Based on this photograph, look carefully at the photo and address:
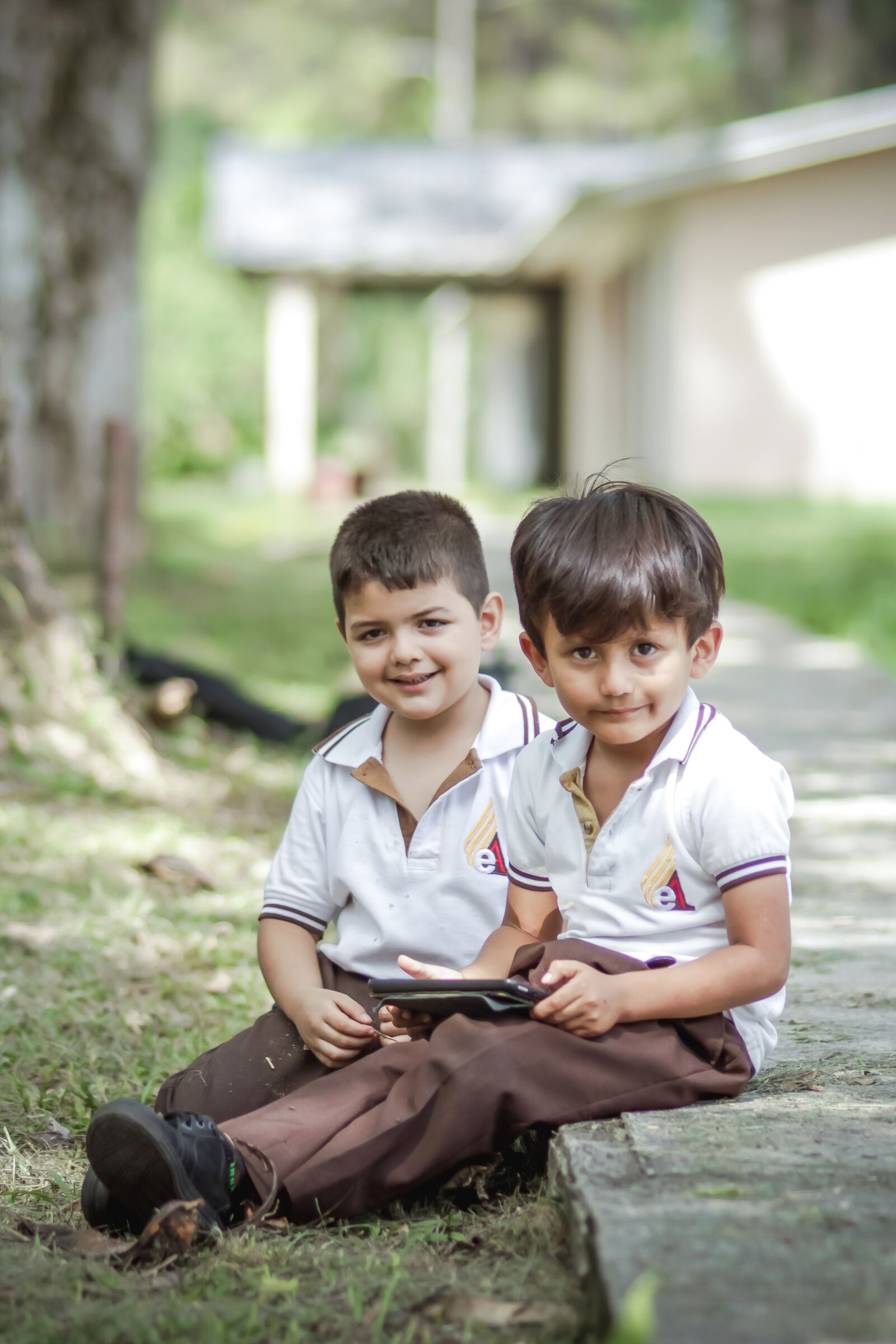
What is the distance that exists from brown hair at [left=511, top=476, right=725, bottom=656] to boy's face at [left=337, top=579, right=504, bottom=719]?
294 mm

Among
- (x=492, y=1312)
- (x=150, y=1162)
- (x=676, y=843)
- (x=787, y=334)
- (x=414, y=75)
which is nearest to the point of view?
(x=492, y=1312)

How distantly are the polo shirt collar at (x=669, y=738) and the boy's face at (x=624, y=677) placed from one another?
27mm

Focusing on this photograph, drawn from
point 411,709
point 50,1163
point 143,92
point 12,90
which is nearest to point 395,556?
point 411,709

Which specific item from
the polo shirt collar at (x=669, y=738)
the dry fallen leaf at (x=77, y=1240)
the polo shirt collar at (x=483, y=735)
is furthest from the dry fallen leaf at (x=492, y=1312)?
the polo shirt collar at (x=483, y=735)

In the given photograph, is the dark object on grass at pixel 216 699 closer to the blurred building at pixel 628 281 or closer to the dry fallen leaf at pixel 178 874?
the dry fallen leaf at pixel 178 874

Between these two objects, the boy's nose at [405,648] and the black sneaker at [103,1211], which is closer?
the black sneaker at [103,1211]

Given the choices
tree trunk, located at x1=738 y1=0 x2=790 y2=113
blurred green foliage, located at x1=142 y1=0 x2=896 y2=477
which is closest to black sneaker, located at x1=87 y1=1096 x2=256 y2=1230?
blurred green foliage, located at x1=142 y1=0 x2=896 y2=477

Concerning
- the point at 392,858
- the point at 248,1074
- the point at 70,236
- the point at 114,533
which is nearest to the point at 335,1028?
the point at 248,1074

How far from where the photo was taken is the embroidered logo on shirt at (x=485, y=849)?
98.1 inches

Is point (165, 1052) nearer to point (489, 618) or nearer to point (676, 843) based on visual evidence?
point (489, 618)

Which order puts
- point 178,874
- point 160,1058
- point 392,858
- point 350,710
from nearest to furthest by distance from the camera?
point 392,858
point 160,1058
point 178,874
point 350,710

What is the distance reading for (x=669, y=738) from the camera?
221 centimetres

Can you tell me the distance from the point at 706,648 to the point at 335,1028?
2.69ft

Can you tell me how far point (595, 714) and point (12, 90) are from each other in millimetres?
7757
